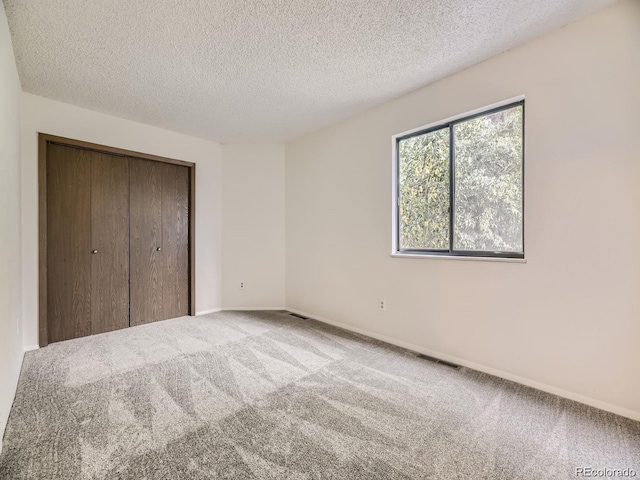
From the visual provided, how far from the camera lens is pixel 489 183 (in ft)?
8.04

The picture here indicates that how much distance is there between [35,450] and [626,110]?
3.86 metres

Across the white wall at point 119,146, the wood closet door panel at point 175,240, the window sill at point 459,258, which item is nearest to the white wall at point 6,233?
the white wall at point 119,146

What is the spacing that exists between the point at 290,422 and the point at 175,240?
3.13 m

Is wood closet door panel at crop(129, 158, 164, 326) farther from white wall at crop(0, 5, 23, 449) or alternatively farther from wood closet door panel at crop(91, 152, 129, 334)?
white wall at crop(0, 5, 23, 449)

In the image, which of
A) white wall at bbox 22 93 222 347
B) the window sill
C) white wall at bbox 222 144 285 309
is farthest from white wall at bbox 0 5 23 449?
the window sill

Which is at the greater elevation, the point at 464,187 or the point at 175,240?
the point at 464,187

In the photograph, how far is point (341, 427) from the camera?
1.71 metres

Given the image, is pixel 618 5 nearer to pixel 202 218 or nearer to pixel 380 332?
pixel 380 332

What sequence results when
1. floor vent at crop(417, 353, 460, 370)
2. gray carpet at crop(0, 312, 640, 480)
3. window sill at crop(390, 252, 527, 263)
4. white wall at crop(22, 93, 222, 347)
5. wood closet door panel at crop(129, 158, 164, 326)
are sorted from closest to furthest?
gray carpet at crop(0, 312, 640, 480), window sill at crop(390, 252, 527, 263), floor vent at crop(417, 353, 460, 370), white wall at crop(22, 93, 222, 347), wood closet door panel at crop(129, 158, 164, 326)

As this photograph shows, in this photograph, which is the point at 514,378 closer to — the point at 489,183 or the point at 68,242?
the point at 489,183

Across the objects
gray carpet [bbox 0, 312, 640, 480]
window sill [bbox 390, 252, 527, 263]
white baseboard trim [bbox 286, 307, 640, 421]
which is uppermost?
window sill [bbox 390, 252, 527, 263]

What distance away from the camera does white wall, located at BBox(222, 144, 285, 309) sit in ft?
14.7

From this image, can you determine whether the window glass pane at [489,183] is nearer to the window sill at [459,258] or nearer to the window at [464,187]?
the window at [464,187]

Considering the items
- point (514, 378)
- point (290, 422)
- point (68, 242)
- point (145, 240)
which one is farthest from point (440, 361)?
point (68, 242)
